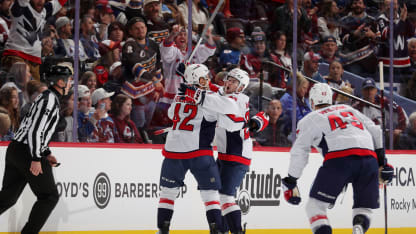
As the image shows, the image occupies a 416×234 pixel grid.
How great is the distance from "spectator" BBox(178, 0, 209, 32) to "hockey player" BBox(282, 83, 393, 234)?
84.1 inches

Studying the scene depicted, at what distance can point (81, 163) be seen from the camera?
19.3 ft

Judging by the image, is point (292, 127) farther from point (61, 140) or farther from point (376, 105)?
point (61, 140)

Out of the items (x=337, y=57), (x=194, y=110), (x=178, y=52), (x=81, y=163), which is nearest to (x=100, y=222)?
(x=81, y=163)

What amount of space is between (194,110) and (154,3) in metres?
1.41

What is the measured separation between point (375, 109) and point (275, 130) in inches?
52.4

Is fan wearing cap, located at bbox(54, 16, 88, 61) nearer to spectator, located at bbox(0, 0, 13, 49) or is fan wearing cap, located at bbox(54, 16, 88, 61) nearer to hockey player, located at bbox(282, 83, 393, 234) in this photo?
spectator, located at bbox(0, 0, 13, 49)

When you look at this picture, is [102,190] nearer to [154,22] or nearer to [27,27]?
[27,27]

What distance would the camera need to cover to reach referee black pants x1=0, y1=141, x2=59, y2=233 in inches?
206

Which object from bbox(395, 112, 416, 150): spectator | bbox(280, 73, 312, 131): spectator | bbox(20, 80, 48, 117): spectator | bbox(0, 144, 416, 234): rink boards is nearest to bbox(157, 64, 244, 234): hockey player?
bbox(0, 144, 416, 234): rink boards

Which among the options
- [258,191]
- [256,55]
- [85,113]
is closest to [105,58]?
[85,113]

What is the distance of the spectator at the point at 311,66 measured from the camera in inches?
297

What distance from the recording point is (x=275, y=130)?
23.8 feet

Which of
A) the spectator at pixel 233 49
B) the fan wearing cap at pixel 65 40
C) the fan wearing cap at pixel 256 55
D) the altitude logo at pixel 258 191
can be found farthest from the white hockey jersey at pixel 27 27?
the altitude logo at pixel 258 191

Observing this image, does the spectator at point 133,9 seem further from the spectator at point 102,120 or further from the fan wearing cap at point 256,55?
the fan wearing cap at point 256,55
